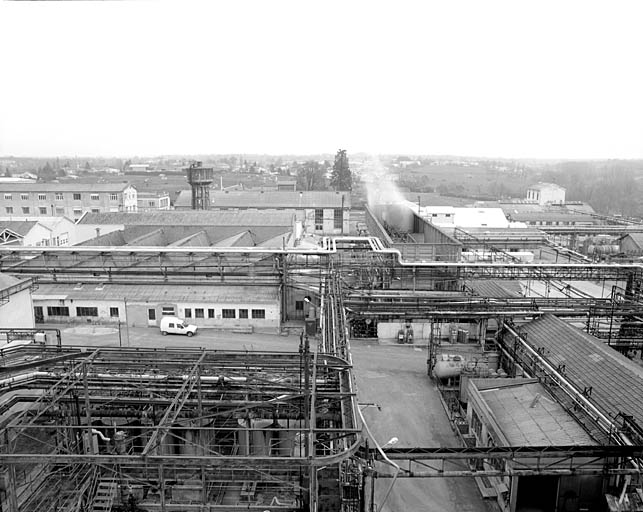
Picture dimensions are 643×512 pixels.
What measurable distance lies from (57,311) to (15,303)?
3182 mm

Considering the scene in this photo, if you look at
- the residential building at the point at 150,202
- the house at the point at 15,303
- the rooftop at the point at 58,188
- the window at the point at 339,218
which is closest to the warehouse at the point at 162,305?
the house at the point at 15,303

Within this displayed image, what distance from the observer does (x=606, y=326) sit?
12.8 meters

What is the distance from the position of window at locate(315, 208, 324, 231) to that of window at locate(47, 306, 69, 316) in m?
17.5

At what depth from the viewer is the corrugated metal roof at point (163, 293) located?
48.1ft

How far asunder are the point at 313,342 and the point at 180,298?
13.4 ft

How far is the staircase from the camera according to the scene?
565cm

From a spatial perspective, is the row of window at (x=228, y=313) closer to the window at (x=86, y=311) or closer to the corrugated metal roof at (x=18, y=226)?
the window at (x=86, y=311)

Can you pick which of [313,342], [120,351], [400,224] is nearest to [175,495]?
[120,351]

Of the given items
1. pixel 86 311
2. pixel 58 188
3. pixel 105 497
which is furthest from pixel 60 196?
pixel 105 497

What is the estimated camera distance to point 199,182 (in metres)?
29.0

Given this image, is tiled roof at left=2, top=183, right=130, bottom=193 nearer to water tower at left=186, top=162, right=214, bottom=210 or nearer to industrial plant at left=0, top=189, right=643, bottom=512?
water tower at left=186, top=162, right=214, bottom=210

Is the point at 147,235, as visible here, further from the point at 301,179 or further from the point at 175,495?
the point at 301,179

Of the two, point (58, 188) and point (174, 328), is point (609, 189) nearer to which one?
point (58, 188)

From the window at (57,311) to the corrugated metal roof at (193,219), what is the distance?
23.6 feet
